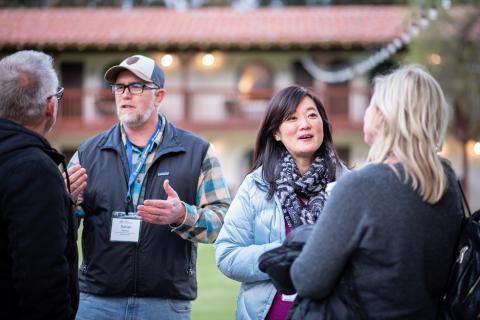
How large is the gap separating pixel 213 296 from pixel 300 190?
18.4 ft

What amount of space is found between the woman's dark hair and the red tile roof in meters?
18.5

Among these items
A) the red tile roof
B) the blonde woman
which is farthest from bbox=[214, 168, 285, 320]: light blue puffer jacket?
the red tile roof

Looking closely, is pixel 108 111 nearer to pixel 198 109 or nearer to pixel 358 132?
pixel 198 109

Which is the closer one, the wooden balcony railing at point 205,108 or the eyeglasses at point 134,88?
the eyeglasses at point 134,88

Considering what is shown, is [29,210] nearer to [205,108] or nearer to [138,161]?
[138,161]

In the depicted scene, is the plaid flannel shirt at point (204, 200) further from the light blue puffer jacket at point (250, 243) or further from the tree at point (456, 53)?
the tree at point (456, 53)

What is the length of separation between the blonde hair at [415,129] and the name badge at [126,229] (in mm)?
1509

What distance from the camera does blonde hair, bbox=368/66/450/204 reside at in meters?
2.13

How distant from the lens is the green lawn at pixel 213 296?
23.7 feet

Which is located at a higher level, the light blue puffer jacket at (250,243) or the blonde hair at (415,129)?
the blonde hair at (415,129)

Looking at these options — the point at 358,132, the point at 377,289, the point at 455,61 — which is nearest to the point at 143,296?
the point at 377,289

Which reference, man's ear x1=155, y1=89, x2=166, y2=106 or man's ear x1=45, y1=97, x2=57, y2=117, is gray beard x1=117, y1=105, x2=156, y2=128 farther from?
man's ear x1=45, y1=97, x2=57, y2=117

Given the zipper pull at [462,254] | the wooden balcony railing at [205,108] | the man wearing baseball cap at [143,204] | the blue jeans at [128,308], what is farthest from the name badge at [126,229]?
the wooden balcony railing at [205,108]

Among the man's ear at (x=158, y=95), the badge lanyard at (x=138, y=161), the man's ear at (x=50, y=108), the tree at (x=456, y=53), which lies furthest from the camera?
the tree at (x=456, y=53)
